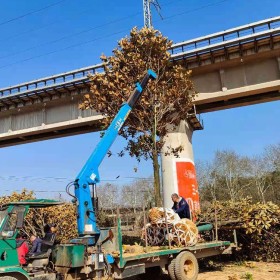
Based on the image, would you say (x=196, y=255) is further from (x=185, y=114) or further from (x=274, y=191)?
(x=274, y=191)

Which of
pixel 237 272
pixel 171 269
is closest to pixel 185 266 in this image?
pixel 171 269

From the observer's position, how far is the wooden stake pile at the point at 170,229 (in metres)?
9.33

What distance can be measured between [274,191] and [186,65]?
95.3 feet

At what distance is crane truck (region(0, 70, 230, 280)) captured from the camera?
6.91 metres

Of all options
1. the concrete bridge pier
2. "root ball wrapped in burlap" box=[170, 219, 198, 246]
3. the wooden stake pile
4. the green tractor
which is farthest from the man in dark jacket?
the concrete bridge pier

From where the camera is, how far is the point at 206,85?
20391 mm

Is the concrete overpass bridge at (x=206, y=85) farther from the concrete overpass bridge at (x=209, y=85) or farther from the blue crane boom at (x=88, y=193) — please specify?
the blue crane boom at (x=88, y=193)

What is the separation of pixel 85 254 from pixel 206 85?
590 inches

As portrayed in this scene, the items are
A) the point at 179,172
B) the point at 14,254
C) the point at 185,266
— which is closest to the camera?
the point at 14,254

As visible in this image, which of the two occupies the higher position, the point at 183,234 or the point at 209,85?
the point at 209,85

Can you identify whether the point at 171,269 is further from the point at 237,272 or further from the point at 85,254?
the point at 237,272

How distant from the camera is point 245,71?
19422mm

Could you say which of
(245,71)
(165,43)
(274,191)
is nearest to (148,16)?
(245,71)

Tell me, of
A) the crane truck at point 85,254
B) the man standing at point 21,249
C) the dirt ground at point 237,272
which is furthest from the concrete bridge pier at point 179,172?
the man standing at point 21,249
